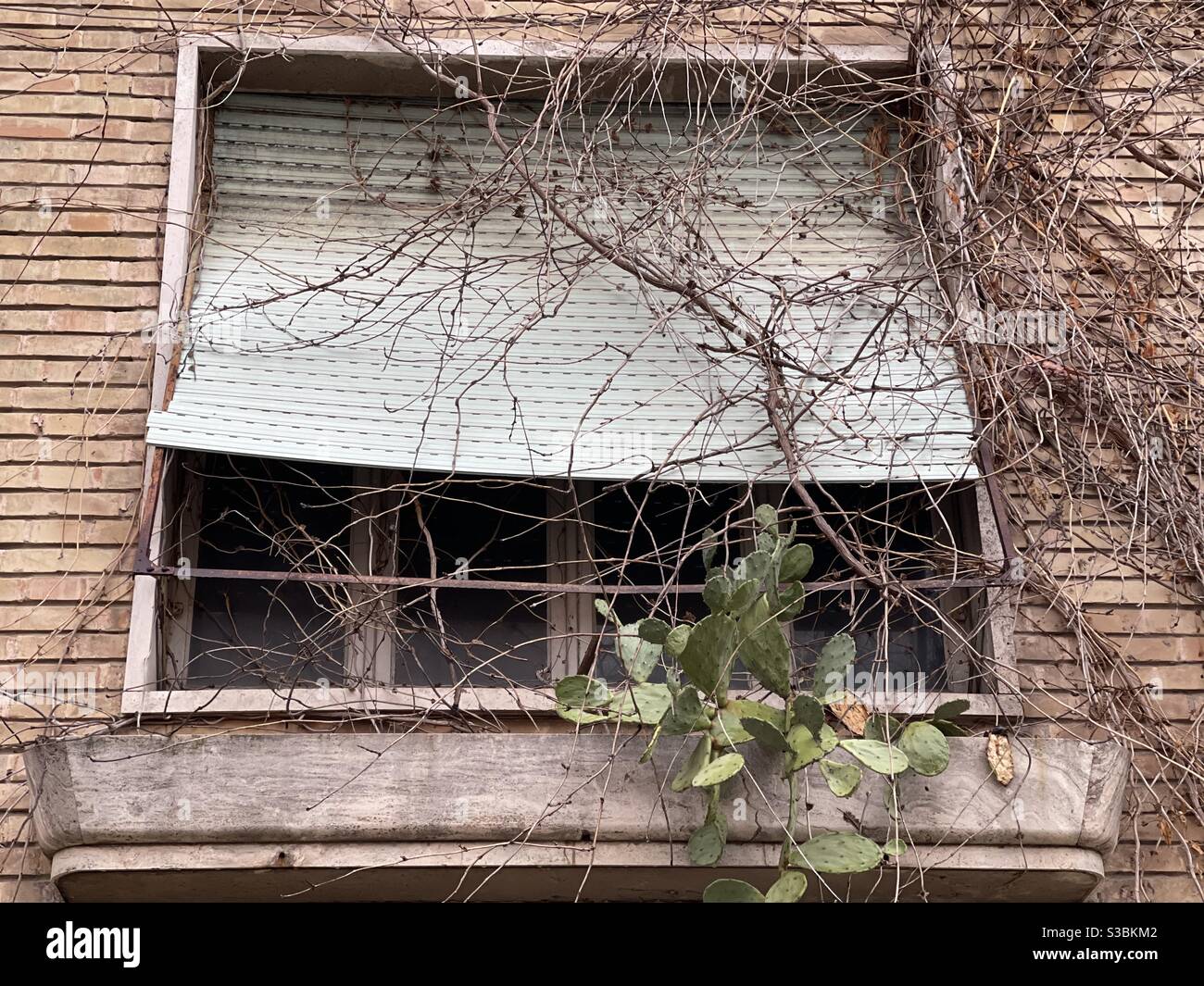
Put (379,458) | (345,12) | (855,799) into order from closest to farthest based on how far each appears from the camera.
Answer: (855,799) → (379,458) → (345,12)

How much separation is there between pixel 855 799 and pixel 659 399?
1.60 m

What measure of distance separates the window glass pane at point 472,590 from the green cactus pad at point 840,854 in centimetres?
125

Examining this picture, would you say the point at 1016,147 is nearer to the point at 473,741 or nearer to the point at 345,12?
the point at 345,12

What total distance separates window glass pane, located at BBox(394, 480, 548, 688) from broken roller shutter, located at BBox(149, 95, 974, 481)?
0.37m

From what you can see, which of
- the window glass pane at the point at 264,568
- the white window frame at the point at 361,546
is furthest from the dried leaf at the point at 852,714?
the window glass pane at the point at 264,568

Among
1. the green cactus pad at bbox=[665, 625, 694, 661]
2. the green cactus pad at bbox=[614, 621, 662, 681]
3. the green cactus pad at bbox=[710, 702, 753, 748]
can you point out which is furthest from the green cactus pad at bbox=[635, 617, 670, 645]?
the green cactus pad at bbox=[710, 702, 753, 748]

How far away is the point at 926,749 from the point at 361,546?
2.27 m

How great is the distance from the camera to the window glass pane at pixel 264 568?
4.87 m

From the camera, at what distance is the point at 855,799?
4207 millimetres

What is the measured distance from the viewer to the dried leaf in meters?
4.35

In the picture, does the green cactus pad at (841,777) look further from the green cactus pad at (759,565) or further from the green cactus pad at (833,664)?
the green cactus pad at (759,565)

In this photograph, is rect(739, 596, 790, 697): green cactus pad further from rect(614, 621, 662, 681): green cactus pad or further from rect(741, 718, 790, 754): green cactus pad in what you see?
rect(614, 621, 662, 681): green cactus pad

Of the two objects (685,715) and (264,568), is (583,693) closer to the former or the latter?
(685,715)

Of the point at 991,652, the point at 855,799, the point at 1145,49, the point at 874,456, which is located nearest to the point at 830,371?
the point at 874,456
